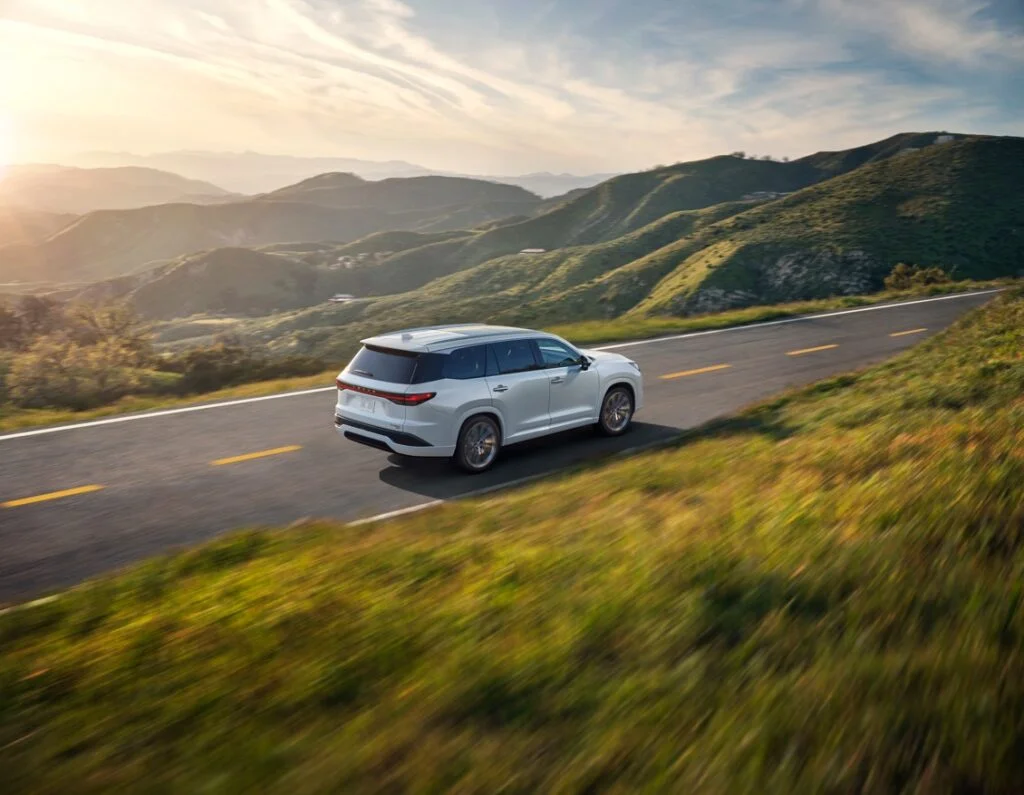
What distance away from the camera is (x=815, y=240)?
7619 centimetres

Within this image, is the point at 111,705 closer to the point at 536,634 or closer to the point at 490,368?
the point at 536,634

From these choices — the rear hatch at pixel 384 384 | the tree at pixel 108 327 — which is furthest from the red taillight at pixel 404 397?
the tree at pixel 108 327

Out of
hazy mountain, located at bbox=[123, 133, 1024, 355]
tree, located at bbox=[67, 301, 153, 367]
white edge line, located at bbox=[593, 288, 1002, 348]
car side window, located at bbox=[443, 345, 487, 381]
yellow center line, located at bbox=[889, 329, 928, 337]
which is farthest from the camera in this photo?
hazy mountain, located at bbox=[123, 133, 1024, 355]

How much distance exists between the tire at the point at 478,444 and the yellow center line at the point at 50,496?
13.9 feet

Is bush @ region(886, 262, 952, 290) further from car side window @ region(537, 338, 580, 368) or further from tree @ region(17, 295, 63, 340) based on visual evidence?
tree @ region(17, 295, 63, 340)

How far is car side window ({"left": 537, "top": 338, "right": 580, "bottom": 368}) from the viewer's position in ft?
34.4

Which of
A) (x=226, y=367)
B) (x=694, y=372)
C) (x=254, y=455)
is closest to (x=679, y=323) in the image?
(x=694, y=372)

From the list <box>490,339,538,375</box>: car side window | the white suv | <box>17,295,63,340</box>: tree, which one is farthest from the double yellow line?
<box>17,295,63,340</box>: tree

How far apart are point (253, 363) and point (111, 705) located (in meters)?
17.8

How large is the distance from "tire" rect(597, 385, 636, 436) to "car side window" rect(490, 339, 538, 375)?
1.57 meters

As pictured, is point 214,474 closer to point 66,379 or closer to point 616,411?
point 616,411

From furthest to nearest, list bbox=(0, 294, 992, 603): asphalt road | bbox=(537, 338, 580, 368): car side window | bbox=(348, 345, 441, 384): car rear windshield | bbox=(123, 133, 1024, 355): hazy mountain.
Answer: bbox=(123, 133, 1024, 355): hazy mountain
bbox=(537, 338, 580, 368): car side window
bbox=(348, 345, 441, 384): car rear windshield
bbox=(0, 294, 992, 603): asphalt road

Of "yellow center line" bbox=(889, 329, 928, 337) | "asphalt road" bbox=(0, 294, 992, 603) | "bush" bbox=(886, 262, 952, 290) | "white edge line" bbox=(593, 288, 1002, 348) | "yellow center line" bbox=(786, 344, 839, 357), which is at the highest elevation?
"bush" bbox=(886, 262, 952, 290)

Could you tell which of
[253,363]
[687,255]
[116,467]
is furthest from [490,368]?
[687,255]
